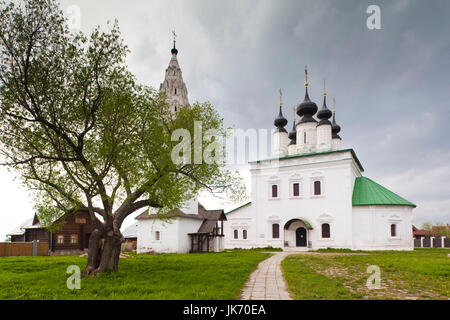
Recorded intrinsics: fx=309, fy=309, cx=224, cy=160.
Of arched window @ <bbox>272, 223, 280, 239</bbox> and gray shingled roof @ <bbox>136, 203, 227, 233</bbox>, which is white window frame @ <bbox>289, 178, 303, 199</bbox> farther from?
gray shingled roof @ <bbox>136, 203, 227, 233</bbox>

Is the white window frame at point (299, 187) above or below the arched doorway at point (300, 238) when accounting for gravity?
above

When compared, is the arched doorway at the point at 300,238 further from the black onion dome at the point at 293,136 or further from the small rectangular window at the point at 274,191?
the black onion dome at the point at 293,136

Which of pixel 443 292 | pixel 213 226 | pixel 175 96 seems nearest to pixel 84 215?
pixel 213 226

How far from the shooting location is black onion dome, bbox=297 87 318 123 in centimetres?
3684

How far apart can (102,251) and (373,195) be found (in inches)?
1057

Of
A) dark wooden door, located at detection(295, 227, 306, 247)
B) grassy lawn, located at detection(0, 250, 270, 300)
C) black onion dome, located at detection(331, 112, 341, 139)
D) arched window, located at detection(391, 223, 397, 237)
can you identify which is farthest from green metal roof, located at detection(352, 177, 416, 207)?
grassy lawn, located at detection(0, 250, 270, 300)

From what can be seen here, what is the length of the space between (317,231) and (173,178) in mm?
22750

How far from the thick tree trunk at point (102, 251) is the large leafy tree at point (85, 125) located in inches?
1.4

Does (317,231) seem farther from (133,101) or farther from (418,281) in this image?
(133,101)

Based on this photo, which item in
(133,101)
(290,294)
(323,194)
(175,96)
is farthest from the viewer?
(323,194)

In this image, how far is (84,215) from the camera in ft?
101

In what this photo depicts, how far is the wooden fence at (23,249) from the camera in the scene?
25.0 m

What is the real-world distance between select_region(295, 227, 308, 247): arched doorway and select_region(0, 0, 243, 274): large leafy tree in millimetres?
22300

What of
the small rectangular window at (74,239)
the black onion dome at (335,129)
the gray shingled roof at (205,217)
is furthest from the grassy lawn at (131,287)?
the black onion dome at (335,129)
